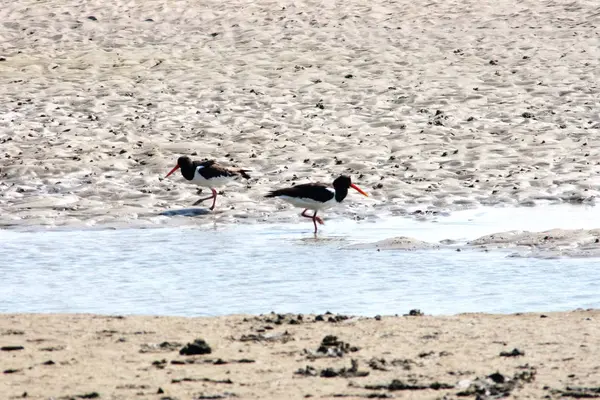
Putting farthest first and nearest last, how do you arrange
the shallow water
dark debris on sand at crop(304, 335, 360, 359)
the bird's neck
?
1. the bird's neck
2. the shallow water
3. dark debris on sand at crop(304, 335, 360, 359)

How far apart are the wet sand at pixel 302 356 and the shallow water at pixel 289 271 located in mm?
1063

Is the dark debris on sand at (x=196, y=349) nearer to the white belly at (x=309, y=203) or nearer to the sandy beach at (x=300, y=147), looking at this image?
the sandy beach at (x=300, y=147)

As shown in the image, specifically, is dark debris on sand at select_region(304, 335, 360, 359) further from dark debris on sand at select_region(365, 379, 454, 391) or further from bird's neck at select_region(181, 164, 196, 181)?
bird's neck at select_region(181, 164, 196, 181)

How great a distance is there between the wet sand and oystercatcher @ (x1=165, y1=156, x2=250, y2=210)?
21.9 feet

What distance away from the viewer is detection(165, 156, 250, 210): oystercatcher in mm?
16438

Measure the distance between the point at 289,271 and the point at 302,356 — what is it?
163 inches

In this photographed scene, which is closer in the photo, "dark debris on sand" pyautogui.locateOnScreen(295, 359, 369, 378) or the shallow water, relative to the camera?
"dark debris on sand" pyautogui.locateOnScreen(295, 359, 369, 378)

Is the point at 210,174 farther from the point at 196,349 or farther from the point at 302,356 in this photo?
the point at 302,356

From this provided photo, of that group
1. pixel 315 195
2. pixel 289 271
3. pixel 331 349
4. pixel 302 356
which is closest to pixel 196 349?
pixel 302 356

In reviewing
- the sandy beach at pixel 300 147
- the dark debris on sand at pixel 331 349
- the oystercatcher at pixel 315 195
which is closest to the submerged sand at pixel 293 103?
the sandy beach at pixel 300 147

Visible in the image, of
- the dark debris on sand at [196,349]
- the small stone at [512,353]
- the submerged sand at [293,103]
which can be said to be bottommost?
the dark debris on sand at [196,349]

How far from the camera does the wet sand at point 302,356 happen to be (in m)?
7.57

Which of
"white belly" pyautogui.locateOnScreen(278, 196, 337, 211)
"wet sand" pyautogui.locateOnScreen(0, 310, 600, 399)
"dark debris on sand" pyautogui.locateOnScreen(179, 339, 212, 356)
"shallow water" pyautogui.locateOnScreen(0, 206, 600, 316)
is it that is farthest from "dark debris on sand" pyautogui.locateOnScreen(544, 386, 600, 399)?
"white belly" pyautogui.locateOnScreen(278, 196, 337, 211)

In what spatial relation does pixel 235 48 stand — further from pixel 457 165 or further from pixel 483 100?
pixel 457 165
